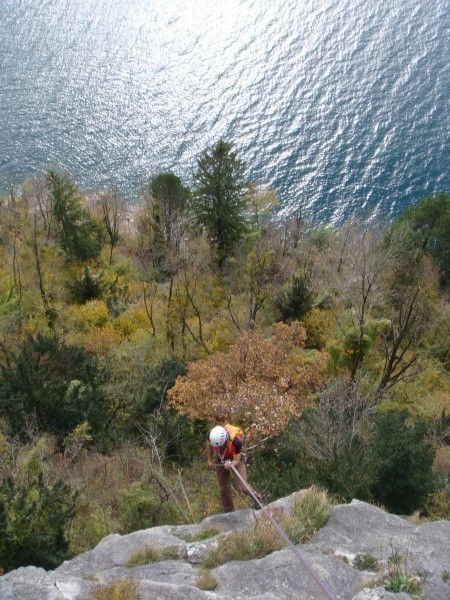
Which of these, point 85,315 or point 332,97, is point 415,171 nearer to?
point 332,97

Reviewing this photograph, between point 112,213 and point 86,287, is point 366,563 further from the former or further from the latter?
point 112,213

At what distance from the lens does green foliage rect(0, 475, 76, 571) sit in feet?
43.1

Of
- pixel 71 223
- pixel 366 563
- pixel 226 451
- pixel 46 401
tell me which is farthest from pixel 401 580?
pixel 71 223

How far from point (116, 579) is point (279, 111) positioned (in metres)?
60.4

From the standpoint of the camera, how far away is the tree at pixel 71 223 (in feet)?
139

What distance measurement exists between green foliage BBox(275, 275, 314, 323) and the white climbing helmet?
73.8ft

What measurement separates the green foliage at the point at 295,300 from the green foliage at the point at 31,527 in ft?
73.0

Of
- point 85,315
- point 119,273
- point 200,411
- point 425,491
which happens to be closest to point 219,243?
point 119,273

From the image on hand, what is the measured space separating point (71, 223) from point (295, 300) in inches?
717

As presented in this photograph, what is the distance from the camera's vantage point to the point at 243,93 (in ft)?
218

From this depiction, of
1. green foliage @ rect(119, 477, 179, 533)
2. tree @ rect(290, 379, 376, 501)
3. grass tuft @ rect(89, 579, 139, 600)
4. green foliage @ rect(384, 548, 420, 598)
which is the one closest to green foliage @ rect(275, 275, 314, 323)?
tree @ rect(290, 379, 376, 501)

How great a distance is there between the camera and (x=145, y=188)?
53.7 metres

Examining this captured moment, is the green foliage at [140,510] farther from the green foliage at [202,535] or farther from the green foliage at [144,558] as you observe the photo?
the green foliage at [144,558]

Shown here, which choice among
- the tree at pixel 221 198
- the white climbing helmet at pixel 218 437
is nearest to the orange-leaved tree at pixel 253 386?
the white climbing helmet at pixel 218 437
